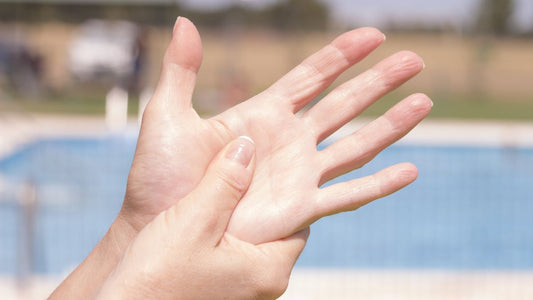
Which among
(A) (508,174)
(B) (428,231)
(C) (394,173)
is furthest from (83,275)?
(A) (508,174)

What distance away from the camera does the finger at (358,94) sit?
155cm

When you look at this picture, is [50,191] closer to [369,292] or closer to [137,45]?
[369,292]

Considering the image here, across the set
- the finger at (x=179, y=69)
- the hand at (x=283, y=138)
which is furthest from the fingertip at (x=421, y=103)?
the finger at (x=179, y=69)

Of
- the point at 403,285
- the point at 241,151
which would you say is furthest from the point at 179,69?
the point at 403,285

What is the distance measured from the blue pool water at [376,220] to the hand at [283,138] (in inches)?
119

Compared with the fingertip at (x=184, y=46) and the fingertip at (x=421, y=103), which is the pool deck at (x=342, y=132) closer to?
the fingertip at (x=421, y=103)

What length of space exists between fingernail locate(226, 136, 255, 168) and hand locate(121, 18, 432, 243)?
98mm

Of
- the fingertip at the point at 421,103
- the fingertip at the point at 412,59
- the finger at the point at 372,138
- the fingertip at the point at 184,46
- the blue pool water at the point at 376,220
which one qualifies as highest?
the fingertip at the point at 184,46

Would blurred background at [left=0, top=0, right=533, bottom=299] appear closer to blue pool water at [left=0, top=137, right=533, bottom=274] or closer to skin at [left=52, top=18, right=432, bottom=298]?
blue pool water at [left=0, top=137, right=533, bottom=274]

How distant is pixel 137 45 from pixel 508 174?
13083 mm

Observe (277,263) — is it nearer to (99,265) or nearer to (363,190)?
(363,190)

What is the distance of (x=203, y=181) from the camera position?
1361mm

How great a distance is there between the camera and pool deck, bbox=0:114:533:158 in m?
10.6

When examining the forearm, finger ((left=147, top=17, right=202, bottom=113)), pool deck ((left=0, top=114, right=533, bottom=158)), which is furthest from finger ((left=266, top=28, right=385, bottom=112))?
pool deck ((left=0, top=114, right=533, bottom=158))
